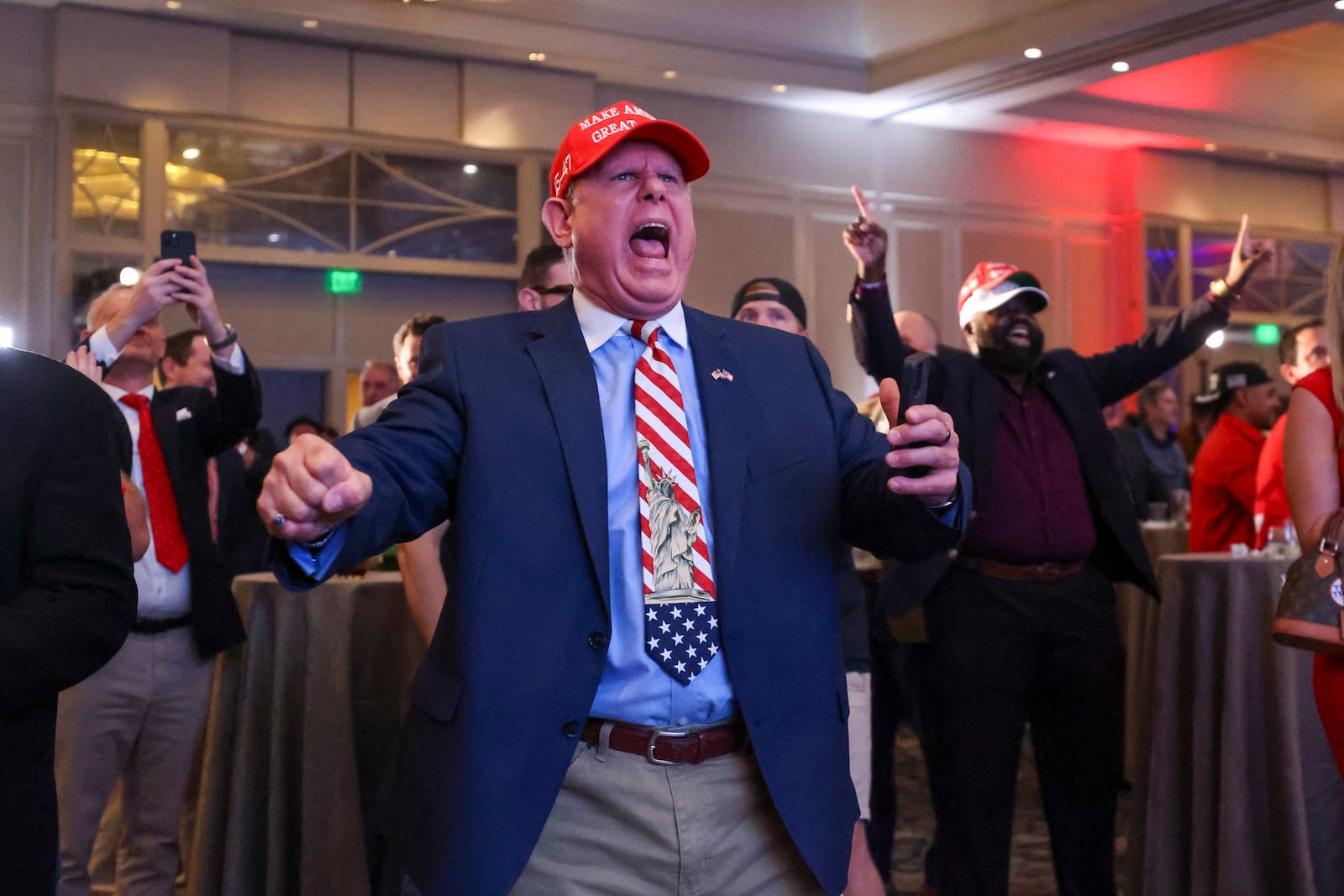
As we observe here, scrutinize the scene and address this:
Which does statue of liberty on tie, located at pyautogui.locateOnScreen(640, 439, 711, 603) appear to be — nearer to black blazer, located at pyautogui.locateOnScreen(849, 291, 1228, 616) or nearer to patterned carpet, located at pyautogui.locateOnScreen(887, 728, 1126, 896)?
black blazer, located at pyautogui.locateOnScreen(849, 291, 1228, 616)

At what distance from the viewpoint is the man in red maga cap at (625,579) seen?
159 cm

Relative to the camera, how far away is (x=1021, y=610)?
319 centimetres

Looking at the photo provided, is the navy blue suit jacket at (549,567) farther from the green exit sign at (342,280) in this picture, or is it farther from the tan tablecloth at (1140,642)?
the green exit sign at (342,280)

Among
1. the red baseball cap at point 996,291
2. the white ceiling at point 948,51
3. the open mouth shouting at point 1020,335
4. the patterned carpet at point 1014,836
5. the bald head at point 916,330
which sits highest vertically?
the white ceiling at point 948,51

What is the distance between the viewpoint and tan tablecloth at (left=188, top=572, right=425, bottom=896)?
322cm

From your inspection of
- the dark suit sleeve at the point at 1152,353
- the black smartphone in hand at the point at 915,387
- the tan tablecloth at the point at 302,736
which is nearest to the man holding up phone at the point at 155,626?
the tan tablecloth at the point at 302,736

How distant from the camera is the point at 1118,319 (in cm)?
1164

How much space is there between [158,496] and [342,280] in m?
5.49

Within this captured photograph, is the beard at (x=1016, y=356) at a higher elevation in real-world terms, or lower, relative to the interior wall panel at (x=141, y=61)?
lower

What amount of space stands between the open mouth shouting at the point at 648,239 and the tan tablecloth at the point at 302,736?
1824mm

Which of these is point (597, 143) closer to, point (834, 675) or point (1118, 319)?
point (834, 675)

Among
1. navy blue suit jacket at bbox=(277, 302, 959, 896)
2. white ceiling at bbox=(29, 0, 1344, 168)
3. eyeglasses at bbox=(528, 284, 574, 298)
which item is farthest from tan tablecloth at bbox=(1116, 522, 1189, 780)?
white ceiling at bbox=(29, 0, 1344, 168)

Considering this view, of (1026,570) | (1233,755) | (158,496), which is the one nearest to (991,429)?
(1026,570)

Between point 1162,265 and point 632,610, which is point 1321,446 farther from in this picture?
point 1162,265
